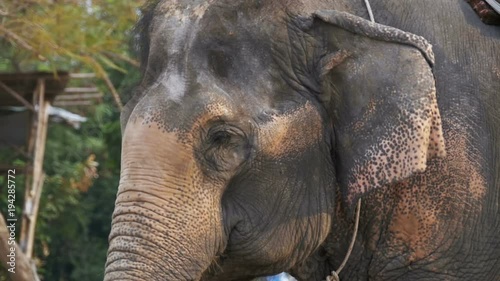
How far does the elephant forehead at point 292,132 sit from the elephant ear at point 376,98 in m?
0.08

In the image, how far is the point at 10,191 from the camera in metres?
9.99

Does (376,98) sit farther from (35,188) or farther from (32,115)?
(32,115)

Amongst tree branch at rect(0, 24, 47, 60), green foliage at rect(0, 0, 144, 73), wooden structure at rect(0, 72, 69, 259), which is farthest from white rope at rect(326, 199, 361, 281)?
wooden structure at rect(0, 72, 69, 259)

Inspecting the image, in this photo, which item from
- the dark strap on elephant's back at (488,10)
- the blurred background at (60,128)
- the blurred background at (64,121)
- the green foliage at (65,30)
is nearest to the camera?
the dark strap on elephant's back at (488,10)

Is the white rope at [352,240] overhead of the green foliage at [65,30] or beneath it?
beneath

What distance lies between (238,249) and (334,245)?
1.60 ft

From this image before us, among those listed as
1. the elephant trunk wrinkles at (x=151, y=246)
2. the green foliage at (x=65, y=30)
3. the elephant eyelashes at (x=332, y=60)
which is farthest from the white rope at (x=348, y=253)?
the green foliage at (x=65, y=30)

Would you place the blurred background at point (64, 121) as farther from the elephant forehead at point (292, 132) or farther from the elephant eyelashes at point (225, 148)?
the elephant eyelashes at point (225, 148)

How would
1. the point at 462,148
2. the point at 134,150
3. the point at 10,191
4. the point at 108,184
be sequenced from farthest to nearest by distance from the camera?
1. the point at 108,184
2. the point at 10,191
3. the point at 462,148
4. the point at 134,150

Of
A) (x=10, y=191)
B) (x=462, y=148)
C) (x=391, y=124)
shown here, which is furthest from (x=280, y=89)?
(x=10, y=191)

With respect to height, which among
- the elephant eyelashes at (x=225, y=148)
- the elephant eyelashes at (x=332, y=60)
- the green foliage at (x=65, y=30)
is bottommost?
the elephant eyelashes at (x=225, y=148)

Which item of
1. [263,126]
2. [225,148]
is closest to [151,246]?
[225,148]

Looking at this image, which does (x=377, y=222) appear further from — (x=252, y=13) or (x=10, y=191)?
(x=10, y=191)

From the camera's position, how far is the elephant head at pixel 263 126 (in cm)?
397
